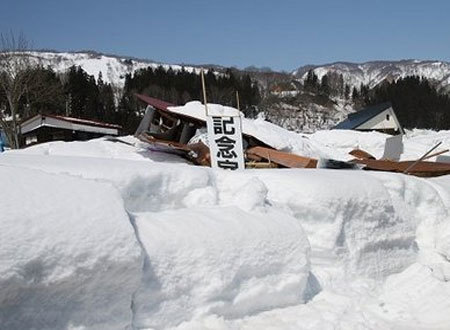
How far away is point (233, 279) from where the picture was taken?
11.1 feet

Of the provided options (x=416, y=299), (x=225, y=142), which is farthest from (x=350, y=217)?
(x=225, y=142)

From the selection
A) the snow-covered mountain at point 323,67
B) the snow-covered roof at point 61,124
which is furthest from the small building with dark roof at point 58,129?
the snow-covered mountain at point 323,67

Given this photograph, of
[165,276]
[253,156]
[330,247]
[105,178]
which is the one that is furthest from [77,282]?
[253,156]

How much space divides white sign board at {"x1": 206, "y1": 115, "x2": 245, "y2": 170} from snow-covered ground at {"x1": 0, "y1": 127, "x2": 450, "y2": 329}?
1.83 metres

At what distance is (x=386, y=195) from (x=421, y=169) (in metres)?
4.00

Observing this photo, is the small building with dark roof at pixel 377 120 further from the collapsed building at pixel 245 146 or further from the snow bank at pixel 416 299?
the snow bank at pixel 416 299

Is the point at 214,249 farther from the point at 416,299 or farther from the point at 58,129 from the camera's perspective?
the point at 58,129

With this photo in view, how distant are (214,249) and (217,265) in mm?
106

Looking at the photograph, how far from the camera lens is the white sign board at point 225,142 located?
7043 mm

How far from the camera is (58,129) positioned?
28.2m

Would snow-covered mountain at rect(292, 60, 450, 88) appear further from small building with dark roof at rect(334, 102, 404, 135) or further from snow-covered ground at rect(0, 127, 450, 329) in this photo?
snow-covered ground at rect(0, 127, 450, 329)

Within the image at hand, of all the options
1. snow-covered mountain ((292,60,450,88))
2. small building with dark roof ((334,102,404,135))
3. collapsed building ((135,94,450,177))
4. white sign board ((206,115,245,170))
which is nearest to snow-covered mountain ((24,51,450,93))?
snow-covered mountain ((292,60,450,88))

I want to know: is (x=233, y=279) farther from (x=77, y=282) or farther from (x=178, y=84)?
(x=178, y=84)

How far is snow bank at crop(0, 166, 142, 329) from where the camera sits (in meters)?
2.43
